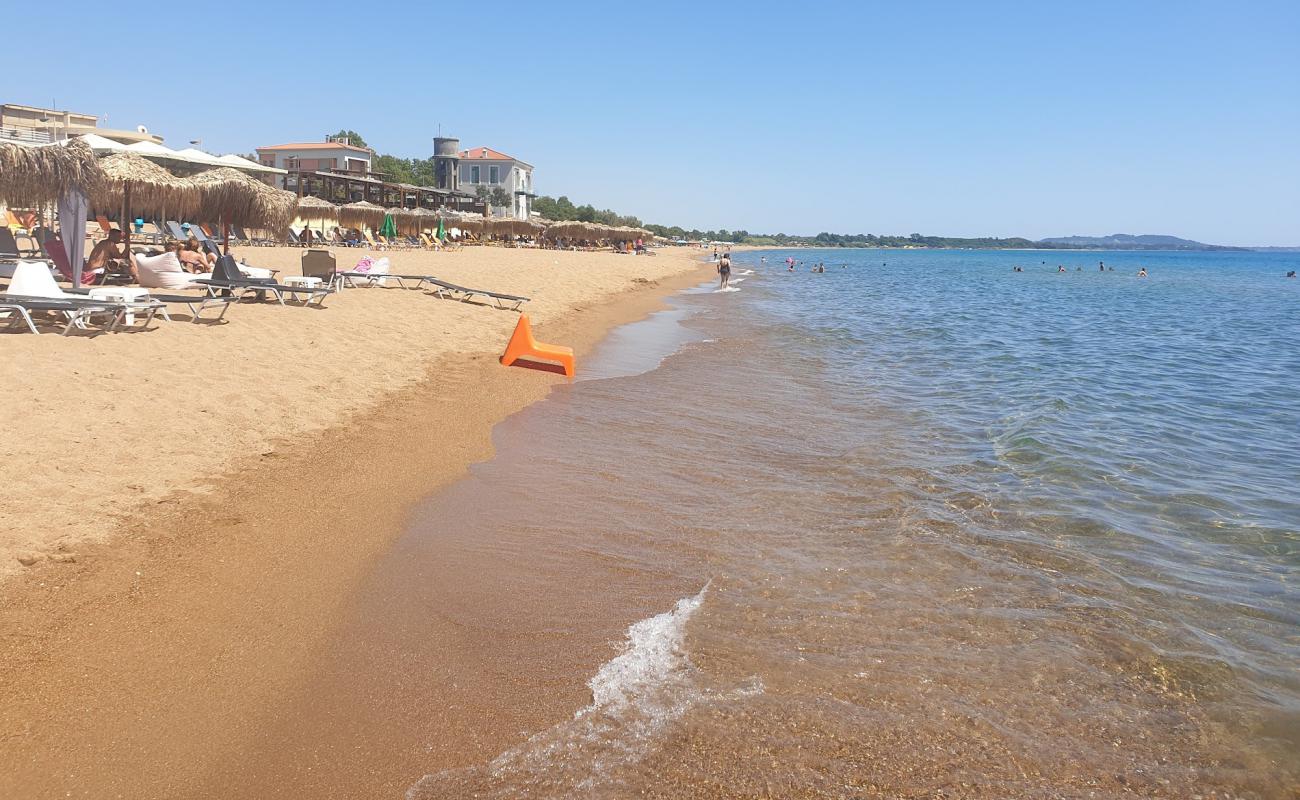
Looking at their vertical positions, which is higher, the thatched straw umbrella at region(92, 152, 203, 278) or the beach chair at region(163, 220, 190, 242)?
the thatched straw umbrella at region(92, 152, 203, 278)

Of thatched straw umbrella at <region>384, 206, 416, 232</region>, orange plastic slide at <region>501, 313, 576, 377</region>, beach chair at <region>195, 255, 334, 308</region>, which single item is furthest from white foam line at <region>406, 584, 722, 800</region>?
thatched straw umbrella at <region>384, 206, 416, 232</region>

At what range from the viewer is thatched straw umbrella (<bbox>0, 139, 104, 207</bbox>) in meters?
9.98

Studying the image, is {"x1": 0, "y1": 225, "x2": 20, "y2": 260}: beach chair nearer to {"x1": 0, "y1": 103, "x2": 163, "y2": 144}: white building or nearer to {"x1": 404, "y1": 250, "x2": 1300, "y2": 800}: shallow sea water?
{"x1": 404, "y1": 250, "x2": 1300, "y2": 800}: shallow sea water

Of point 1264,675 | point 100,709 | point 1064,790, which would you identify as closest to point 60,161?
point 100,709

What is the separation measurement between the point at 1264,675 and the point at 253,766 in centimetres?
463

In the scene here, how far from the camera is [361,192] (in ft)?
148

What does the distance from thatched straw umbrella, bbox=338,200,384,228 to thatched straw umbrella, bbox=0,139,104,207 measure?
82.0 feet

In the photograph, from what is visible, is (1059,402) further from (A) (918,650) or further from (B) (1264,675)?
(A) (918,650)

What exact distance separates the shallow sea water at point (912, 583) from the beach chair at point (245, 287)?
486 centimetres

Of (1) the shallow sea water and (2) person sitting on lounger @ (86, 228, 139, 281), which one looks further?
(2) person sitting on lounger @ (86, 228, 139, 281)

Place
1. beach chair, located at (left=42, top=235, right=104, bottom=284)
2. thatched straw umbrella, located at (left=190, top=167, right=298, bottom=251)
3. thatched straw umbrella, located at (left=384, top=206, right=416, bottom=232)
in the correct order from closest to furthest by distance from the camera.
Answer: beach chair, located at (left=42, top=235, right=104, bottom=284) < thatched straw umbrella, located at (left=190, top=167, right=298, bottom=251) < thatched straw umbrella, located at (left=384, top=206, right=416, bottom=232)

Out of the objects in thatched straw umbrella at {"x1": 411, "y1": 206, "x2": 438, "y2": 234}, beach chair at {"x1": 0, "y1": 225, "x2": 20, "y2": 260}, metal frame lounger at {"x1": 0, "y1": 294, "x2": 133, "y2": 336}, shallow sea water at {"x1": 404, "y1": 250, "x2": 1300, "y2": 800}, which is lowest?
shallow sea water at {"x1": 404, "y1": 250, "x2": 1300, "y2": 800}

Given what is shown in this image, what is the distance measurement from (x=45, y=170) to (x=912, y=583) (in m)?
11.5

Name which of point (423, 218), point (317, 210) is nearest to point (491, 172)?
point (423, 218)
